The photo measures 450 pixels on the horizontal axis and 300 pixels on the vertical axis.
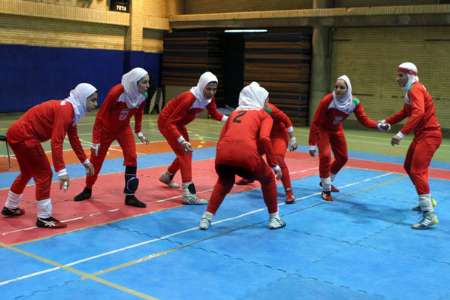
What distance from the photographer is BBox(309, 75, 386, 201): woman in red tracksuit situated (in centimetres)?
813

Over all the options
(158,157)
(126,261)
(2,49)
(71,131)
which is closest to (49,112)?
(71,131)

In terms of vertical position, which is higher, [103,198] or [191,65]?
[191,65]

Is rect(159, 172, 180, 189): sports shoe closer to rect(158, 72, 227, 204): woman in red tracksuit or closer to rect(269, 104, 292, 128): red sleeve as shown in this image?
rect(158, 72, 227, 204): woman in red tracksuit

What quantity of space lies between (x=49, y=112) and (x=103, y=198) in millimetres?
2102

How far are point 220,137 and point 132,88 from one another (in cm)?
171

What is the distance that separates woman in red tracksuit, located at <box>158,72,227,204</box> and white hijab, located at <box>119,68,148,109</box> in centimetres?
60

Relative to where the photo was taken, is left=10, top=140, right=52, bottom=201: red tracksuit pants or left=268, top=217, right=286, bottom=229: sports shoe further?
left=268, top=217, right=286, bottom=229: sports shoe

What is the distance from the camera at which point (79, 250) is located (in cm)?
575

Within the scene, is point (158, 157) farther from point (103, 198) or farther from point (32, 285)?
point (32, 285)

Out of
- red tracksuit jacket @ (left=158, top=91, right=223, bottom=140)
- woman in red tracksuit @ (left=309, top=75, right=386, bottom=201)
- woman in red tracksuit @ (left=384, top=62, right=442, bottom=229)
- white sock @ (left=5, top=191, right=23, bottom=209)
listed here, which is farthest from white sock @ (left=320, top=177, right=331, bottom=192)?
white sock @ (left=5, top=191, right=23, bottom=209)

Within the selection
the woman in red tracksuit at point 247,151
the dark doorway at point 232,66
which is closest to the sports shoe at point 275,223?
the woman in red tracksuit at point 247,151

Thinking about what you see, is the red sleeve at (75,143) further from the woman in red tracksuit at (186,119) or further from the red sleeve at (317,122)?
the red sleeve at (317,122)

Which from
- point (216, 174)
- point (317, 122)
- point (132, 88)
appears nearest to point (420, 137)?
point (317, 122)

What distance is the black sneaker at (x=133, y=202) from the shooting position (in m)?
7.71
